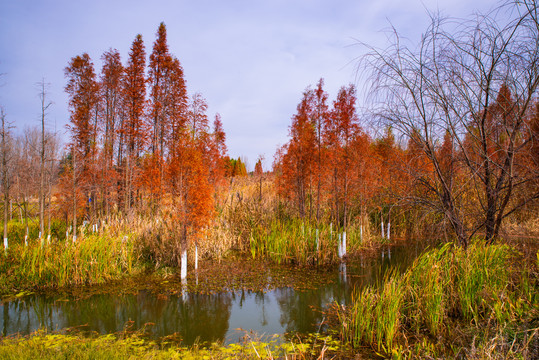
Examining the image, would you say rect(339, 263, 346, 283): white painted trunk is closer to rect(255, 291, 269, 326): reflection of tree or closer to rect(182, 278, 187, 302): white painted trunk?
rect(255, 291, 269, 326): reflection of tree

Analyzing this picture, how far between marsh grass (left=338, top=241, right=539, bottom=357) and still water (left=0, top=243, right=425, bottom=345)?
59cm

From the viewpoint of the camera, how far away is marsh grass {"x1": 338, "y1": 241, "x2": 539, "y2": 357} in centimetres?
371

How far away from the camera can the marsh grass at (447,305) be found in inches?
146

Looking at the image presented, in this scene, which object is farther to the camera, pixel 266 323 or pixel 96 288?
pixel 96 288

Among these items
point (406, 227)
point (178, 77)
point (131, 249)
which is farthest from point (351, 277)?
point (178, 77)

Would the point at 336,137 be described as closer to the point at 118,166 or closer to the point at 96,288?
the point at 96,288

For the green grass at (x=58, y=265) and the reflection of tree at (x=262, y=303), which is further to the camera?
the green grass at (x=58, y=265)

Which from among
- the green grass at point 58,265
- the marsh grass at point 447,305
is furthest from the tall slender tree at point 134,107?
the marsh grass at point 447,305

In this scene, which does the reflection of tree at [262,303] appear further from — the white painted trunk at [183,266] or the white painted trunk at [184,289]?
the white painted trunk at [183,266]

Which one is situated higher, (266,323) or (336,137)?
(336,137)

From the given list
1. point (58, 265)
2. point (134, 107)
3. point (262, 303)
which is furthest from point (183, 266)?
point (134, 107)

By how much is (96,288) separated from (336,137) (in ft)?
22.1

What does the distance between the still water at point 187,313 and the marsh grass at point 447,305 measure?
59 centimetres

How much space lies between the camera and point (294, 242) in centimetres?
843
